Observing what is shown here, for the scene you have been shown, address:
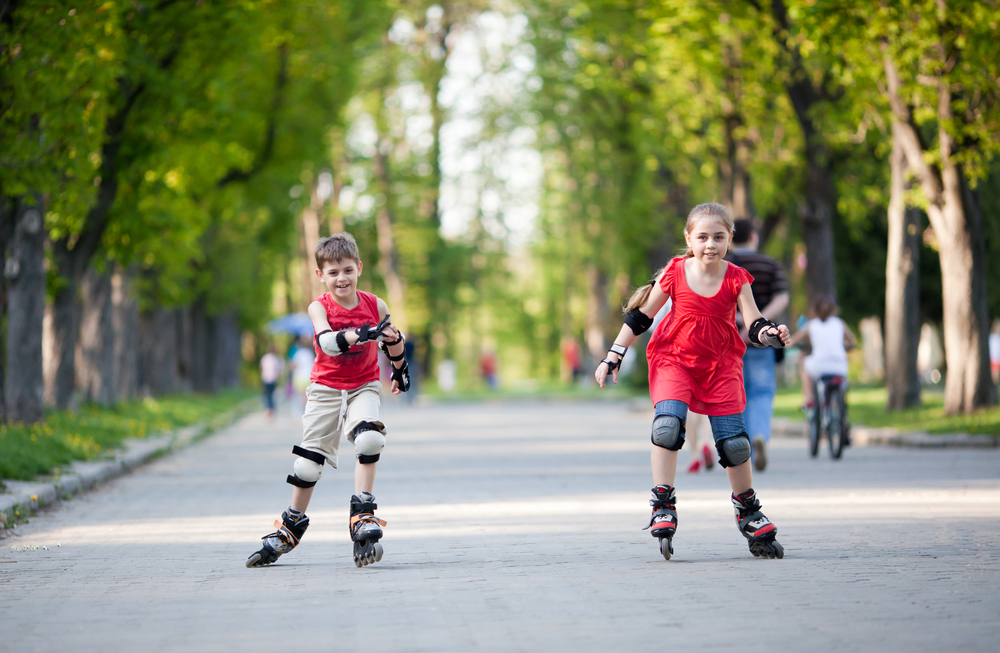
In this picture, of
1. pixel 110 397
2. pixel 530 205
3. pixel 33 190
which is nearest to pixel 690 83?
pixel 110 397

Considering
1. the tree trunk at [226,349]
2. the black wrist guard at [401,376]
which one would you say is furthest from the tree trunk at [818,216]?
the tree trunk at [226,349]

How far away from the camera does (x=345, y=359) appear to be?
7.45 m

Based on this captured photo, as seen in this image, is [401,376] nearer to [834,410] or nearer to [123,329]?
[834,410]

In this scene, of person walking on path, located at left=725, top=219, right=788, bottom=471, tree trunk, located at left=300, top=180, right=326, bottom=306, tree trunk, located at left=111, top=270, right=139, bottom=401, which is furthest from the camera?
tree trunk, located at left=300, top=180, right=326, bottom=306

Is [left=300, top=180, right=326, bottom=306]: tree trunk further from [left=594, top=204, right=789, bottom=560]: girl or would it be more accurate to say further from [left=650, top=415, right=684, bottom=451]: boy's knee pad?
[left=650, top=415, right=684, bottom=451]: boy's knee pad

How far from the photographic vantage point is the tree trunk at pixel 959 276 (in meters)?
18.2

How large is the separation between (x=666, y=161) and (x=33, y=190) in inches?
744

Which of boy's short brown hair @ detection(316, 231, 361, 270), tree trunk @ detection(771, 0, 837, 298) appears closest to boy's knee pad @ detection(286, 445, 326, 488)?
boy's short brown hair @ detection(316, 231, 361, 270)

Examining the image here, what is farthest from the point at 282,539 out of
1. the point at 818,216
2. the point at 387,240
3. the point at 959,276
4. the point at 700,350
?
the point at 387,240

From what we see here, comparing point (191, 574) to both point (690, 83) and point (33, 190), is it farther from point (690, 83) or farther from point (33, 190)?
point (690, 83)

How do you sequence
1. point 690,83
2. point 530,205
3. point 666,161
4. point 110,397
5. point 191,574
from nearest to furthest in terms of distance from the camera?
1. point 191,574
2. point 110,397
3. point 690,83
4. point 666,161
5. point 530,205

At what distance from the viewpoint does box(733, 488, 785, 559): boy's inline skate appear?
726cm

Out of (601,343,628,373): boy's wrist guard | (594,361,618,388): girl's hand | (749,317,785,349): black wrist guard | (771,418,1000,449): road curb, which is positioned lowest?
(771,418,1000,449): road curb

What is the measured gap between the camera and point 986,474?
12398 mm
